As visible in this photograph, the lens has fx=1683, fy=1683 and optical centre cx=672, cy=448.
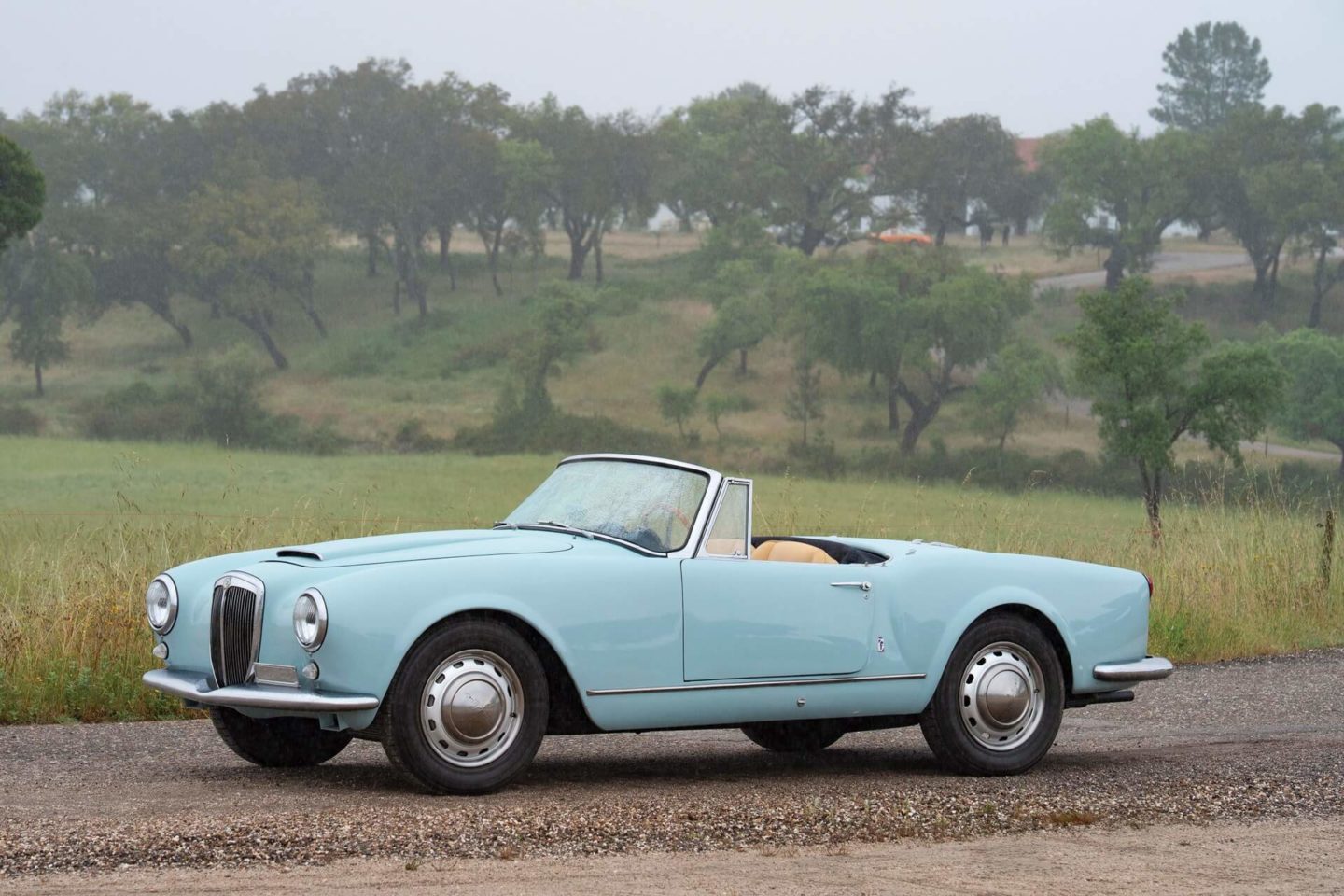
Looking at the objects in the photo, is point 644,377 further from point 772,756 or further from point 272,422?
point 772,756

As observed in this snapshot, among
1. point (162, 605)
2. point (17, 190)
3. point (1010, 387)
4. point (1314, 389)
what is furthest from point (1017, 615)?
point (1314, 389)

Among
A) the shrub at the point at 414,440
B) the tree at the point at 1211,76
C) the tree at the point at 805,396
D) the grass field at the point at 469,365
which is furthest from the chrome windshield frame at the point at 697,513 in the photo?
the tree at the point at 1211,76

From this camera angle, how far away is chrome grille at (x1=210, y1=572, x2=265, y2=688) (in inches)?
270

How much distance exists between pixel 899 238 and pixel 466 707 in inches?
4026

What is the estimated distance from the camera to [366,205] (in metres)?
111

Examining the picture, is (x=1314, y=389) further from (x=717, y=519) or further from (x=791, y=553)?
(x=717, y=519)

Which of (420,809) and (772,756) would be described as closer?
(420,809)

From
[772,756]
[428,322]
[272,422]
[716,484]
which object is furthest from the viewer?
[428,322]

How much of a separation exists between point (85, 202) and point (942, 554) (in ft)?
363

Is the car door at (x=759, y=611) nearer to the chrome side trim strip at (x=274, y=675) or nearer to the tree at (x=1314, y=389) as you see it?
the chrome side trim strip at (x=274, y=675)

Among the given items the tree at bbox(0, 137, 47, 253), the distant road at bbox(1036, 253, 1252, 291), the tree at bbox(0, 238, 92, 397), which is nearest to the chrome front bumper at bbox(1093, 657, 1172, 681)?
the tree at bbox(0, 137, 47, 253)

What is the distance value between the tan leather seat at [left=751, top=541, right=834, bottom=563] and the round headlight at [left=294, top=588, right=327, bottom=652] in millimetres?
2248

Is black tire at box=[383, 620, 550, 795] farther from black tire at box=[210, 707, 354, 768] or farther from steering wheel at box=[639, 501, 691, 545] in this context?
black tire at box=[210, 707, 354, 768]

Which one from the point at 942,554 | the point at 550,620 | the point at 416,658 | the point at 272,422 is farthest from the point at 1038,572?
the point at 272,422
